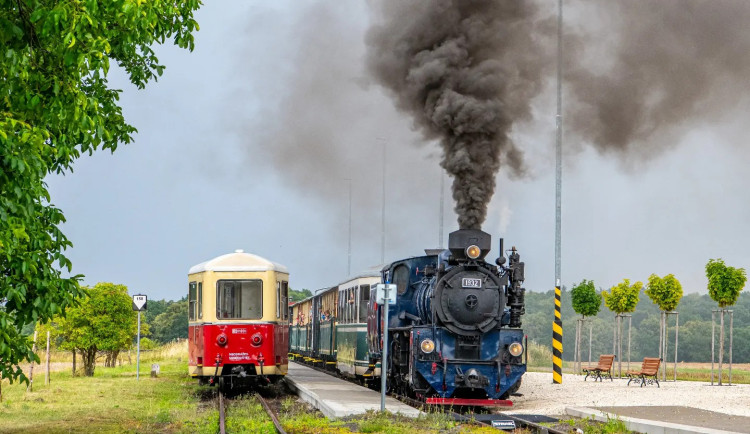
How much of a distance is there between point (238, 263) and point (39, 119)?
1176cm

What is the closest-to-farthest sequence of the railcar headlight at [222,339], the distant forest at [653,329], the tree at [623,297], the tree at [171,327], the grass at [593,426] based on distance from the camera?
1. the grass at [593,426]
2. the railcar headlight at [222,339]
3. the tree at [623,297]
4. the distant forest at [653,329]
5. the tree at [171,327]

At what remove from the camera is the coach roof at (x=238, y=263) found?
66.6 feet

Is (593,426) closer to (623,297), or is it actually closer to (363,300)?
(363,300)

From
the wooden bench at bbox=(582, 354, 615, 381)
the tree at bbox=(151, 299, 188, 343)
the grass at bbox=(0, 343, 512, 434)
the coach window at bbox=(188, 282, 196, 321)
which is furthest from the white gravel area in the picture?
the tree at bbox=(151, 299, 188, 343)

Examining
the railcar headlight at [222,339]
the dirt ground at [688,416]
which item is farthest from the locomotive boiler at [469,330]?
the railcar headlight at [222,339]

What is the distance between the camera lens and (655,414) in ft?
52.0

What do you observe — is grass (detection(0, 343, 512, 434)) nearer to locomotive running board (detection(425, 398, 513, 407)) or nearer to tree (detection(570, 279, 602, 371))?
locomotive running board (detection(425, 398, 513, 407))

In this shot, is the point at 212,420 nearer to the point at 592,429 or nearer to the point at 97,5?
the point at 592,429

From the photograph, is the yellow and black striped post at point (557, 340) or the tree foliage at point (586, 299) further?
the tree foliage at point (586, 299)

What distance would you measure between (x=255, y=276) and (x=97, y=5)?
12.4m

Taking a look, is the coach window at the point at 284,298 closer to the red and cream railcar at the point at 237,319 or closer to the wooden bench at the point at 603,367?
the red and cream railcar at the point at 237,319

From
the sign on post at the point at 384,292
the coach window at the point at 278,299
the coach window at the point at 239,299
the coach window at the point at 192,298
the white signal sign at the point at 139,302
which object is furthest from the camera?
the white signal sign at the point at 139,302

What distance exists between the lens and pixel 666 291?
92.8 feet

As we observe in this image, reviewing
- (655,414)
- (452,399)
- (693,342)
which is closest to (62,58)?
(452,399)
